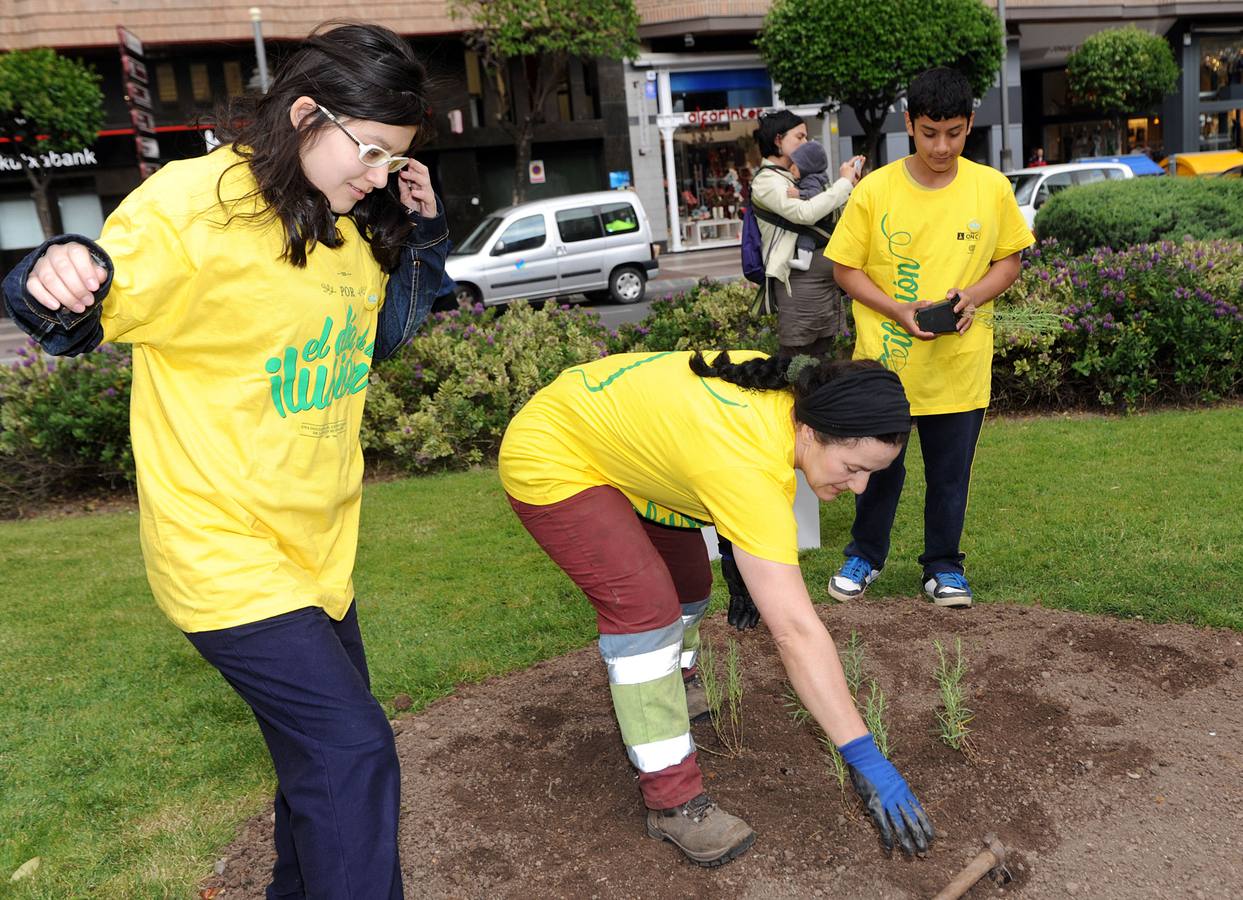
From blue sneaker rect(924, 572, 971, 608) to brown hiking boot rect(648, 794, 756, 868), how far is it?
5.79ft

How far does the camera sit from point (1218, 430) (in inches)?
263

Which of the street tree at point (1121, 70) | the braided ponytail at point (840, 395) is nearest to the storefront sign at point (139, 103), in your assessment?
the braided ponytail at point (840, 395)

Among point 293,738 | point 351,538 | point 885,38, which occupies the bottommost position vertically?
point 293,738

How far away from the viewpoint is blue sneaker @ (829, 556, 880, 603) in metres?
4.56

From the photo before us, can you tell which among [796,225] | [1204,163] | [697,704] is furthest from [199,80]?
[697,704]

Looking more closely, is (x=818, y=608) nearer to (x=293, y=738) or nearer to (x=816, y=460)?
(x=816, y=460)

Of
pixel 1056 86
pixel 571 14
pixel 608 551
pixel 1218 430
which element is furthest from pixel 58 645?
pixel 1056 86

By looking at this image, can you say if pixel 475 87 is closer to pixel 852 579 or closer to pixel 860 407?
pixel 852 579

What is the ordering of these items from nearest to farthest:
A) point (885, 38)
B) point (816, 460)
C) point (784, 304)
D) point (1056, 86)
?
point (816, 460) → point (784, 304) → point (885, 38) → point (1056, 86)

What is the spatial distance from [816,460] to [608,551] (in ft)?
2.01

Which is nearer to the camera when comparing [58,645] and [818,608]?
[818,608]

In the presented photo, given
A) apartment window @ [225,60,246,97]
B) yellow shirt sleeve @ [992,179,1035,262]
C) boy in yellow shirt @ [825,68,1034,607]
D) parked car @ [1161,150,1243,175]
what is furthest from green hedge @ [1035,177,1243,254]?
apartment window @ [225,60,246,97]

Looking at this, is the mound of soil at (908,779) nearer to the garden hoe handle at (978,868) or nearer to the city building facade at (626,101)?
the garden hoe handle at (978,868)

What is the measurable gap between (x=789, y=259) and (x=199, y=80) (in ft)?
69.9
